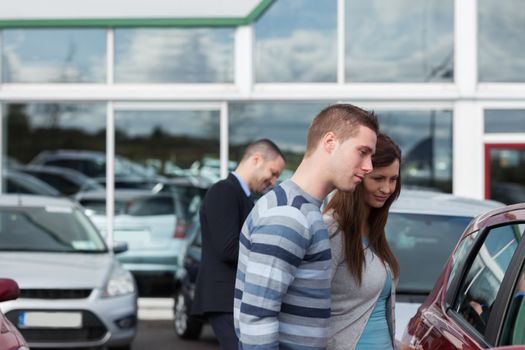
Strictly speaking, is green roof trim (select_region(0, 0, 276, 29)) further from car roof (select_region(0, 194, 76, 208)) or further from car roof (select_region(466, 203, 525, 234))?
car roof (select_region(466, 203, 525, 234))

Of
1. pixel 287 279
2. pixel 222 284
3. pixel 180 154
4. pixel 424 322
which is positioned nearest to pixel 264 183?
pixel 222 284

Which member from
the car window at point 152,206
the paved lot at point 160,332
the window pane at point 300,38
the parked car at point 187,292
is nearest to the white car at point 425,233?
the parked car at point 187,292

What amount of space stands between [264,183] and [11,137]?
7.90 meters

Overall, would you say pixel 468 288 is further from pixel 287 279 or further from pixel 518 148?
pixel 518 148

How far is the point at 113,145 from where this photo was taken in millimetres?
13805

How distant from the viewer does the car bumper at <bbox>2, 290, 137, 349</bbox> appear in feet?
32.0

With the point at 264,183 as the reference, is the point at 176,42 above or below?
above

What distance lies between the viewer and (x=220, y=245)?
6105 mm

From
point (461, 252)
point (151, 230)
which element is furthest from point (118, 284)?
point (461, 252)

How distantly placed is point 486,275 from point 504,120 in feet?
30.4

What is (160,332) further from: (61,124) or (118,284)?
(61,124)

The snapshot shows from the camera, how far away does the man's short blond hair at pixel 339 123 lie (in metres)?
3.85

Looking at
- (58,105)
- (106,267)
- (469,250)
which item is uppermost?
(58,105)

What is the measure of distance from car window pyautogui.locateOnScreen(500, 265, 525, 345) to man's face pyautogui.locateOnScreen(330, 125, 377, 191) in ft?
2.16
